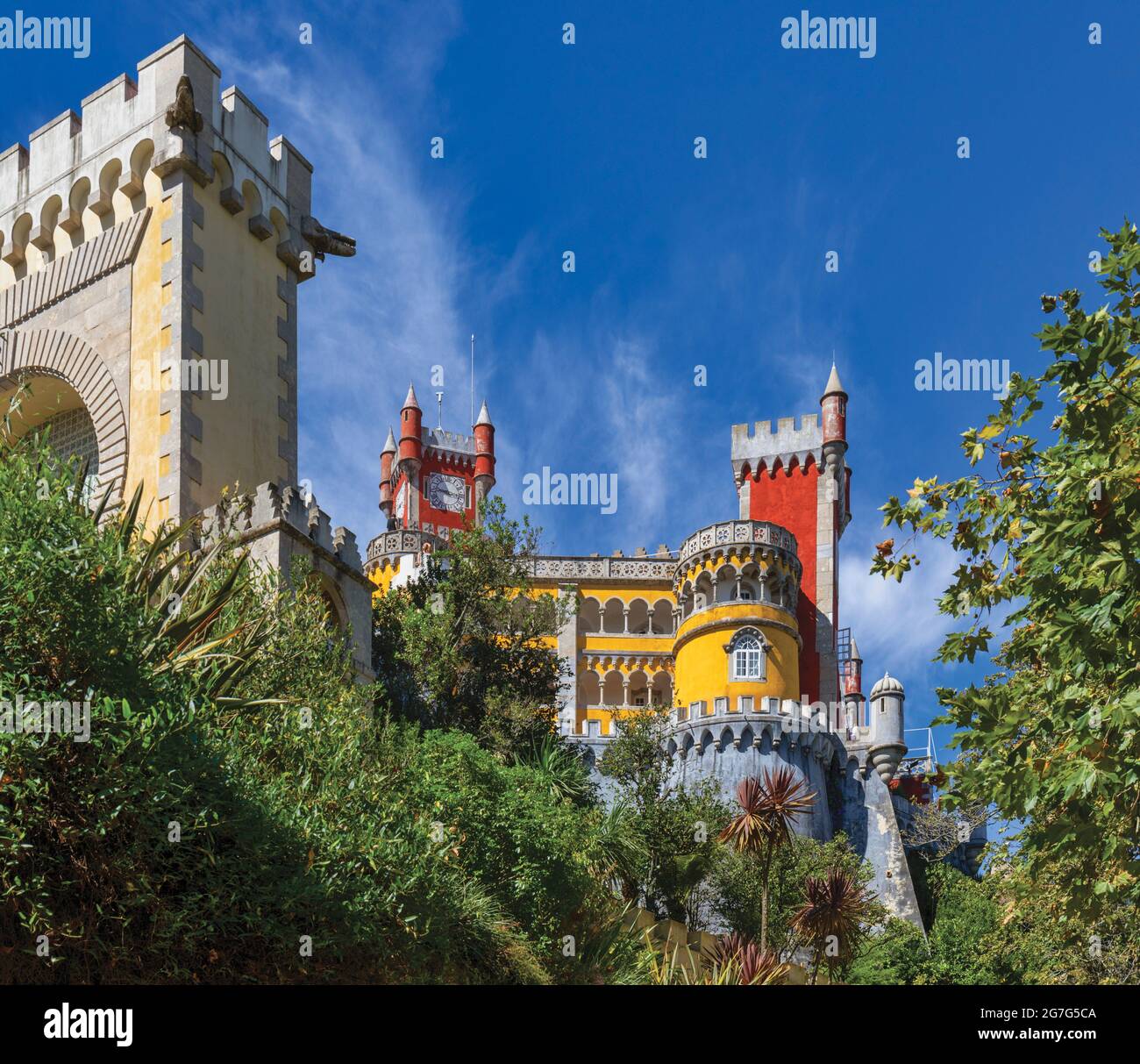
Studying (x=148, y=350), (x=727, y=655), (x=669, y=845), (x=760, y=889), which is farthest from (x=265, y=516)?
(x=727, y=655)

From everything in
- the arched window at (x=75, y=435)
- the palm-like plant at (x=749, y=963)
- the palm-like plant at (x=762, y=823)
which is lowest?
the palm-like plant at (x=749, y=963)

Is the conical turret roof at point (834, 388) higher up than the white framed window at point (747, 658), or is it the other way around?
the conical turret roof at point (834, 388)

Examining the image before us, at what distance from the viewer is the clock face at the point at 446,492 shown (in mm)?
62469

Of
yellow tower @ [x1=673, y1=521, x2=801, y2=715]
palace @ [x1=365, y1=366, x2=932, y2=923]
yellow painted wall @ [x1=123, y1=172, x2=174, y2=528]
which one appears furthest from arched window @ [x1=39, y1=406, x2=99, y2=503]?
yellow tower @ [x1=673, y1=521, x2=801, y2=715]

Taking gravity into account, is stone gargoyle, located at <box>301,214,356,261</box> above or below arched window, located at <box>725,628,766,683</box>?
above

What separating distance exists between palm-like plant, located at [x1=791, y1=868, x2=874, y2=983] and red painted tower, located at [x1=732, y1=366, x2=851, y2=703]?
2020 centimetres

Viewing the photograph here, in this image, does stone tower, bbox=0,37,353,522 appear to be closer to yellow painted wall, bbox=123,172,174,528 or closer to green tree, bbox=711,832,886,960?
yellow painted wall, bbox=123,172,174,528

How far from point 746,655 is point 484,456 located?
22.7 m

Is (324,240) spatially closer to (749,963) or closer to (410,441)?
(749,963)

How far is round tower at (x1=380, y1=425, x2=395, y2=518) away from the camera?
216ft

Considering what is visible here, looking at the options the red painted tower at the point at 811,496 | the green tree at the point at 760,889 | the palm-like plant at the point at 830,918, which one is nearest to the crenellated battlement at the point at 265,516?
the palm-like plant at the point at 830,918

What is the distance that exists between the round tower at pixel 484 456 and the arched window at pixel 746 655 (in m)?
20.5

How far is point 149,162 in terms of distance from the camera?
23.1 m

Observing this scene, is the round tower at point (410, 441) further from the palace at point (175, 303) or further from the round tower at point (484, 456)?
the palace at point (175, 303)
